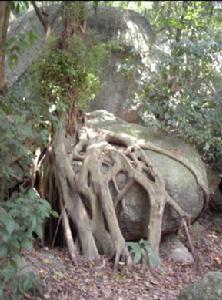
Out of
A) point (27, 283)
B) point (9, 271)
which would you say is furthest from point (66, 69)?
point (9, 271)

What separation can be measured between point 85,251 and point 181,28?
4562 millimetres

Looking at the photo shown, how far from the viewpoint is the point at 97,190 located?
6109 millimetres

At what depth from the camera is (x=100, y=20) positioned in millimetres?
9297

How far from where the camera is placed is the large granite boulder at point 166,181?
637cm

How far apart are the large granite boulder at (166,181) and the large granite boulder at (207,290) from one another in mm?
1932

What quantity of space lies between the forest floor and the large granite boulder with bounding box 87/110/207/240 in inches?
23.4

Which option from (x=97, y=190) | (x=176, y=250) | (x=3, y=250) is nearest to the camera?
(x=3, y=250)

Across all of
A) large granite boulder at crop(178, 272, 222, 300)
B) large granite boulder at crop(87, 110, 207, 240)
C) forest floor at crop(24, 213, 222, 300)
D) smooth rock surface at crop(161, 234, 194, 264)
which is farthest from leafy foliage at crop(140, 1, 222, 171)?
large granite boulder at crop(178, 272, 222, 300)

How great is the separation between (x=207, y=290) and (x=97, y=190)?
2220 millimetres

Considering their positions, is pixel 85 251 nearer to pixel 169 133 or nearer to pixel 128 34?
pixel 169 133

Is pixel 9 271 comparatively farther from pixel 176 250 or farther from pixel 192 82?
pixel 192 82

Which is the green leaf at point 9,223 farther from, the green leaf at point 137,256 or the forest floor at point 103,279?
the green leaf at point 137,256

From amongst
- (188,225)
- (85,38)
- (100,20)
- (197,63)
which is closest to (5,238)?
(188,225)

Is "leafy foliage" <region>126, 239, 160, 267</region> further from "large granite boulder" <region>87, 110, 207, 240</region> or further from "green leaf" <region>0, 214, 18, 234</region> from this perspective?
"green leaf" <region>0, 214, 18, 234</region>
